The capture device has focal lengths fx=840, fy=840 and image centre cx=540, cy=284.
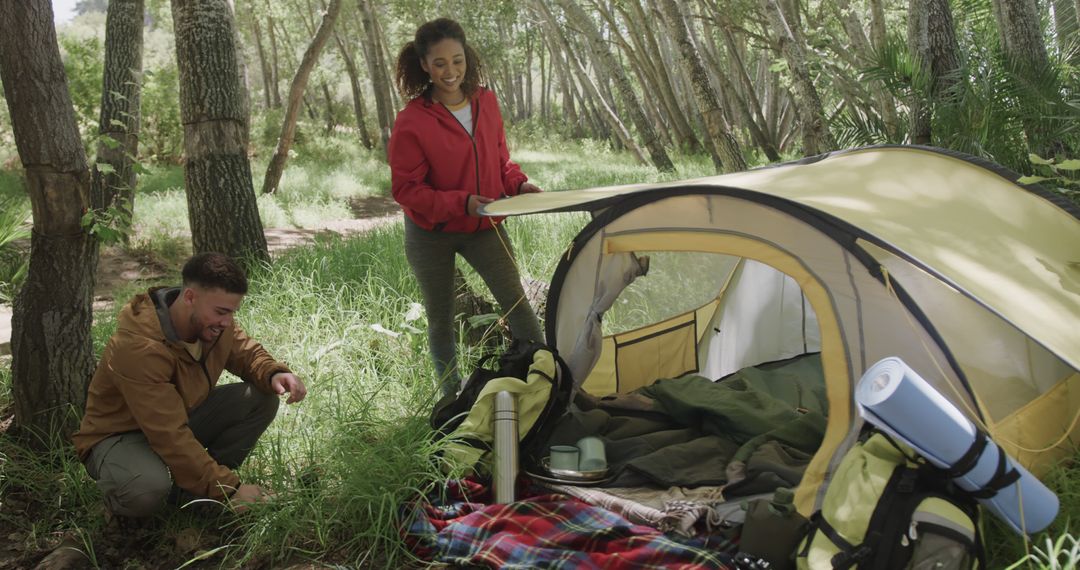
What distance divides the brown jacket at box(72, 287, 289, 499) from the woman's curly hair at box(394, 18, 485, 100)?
1.29 metres

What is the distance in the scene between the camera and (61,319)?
3.60m

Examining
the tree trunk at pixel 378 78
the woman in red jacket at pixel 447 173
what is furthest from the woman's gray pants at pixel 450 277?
the tree trunk at pixel 378 78

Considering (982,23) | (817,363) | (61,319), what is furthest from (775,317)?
(982,23)

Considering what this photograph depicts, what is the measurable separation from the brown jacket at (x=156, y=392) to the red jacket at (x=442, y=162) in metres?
0.95

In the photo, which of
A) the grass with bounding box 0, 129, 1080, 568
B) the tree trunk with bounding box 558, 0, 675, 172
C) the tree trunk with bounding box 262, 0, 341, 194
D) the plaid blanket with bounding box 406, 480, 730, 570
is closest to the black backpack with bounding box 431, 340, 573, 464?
the grass with bounding box 0, 129, 1080, 568

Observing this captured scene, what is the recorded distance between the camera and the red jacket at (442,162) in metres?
3.49

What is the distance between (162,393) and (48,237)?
3.92 feet

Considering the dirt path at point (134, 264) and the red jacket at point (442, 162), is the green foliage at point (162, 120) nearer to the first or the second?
the dirt path at point (134, 264)

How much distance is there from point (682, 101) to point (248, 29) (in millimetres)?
14697

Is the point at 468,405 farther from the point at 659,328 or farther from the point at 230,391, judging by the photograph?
the point at 659,328

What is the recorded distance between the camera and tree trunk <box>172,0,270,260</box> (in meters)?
5.37

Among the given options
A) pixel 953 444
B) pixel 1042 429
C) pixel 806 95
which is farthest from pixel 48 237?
pixel 806 95

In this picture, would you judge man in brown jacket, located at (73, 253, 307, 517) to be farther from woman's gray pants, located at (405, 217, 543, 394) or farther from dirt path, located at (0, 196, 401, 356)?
dirt path, located at (0, 196, 401, 356)

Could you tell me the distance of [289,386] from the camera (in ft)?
10.5
